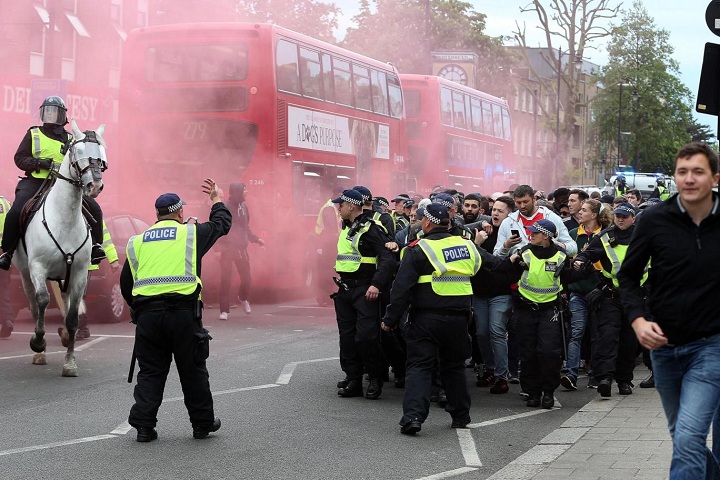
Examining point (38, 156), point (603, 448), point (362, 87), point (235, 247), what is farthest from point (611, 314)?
point (362, 87)

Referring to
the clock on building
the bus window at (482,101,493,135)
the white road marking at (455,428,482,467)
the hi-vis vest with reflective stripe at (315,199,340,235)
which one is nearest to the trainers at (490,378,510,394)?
the white road marking at (455,428,482,467)

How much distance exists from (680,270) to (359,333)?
4.94 meters

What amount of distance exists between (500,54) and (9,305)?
1882 inches

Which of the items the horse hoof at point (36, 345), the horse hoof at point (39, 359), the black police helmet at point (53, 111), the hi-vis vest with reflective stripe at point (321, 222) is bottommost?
the horse hoof at point (39, 359)

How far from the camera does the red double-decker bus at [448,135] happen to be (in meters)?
27.2

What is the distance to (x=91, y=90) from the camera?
1043 inches

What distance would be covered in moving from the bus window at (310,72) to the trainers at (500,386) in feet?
31.0

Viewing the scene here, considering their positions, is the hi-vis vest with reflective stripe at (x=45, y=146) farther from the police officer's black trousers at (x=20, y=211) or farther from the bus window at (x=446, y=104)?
the bus window at (x=446, y=104)

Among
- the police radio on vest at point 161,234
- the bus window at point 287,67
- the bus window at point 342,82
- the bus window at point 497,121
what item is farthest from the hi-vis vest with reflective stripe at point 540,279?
the bus window at point 497,121

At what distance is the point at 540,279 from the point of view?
9.62 meters

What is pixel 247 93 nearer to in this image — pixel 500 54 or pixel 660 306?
pixel 660 306

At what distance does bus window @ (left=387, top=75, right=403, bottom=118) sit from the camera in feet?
77.2

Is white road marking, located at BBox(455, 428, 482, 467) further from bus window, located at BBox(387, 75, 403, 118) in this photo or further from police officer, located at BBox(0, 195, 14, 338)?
bus window, located at BBox(387, 75, 403, 118)

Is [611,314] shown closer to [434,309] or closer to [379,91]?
[434,309]
